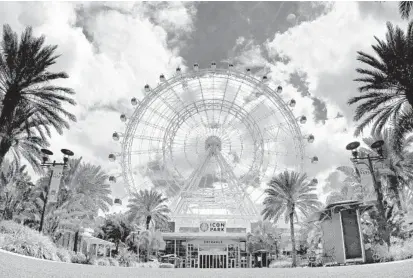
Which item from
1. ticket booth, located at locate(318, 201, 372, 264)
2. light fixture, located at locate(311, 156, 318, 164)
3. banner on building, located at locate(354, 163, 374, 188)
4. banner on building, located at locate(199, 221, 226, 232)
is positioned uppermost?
light fixture, located at locate(311, 156, 318, 164)

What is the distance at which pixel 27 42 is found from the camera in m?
19.8

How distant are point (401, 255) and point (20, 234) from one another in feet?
54.7

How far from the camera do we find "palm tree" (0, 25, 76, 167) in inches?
758

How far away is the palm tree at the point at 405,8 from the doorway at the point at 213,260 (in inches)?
1635

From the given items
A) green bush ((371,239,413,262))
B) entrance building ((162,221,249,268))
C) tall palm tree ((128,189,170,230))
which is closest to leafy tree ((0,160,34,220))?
tall palm tree ((128,189,170,230))

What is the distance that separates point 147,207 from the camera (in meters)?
40.8

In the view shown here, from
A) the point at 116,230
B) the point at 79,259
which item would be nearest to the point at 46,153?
the point at 79,259

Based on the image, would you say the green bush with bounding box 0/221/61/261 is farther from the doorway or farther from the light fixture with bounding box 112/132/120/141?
the doorway

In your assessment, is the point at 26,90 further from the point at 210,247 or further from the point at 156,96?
the point at 210,247

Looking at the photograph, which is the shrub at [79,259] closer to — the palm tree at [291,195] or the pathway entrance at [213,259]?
the palm tree at [291,195]

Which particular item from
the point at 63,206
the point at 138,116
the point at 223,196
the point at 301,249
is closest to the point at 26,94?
the point at 63,206

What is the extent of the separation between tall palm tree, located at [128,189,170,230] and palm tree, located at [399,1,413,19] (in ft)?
103

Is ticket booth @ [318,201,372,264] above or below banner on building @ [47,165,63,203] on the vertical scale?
below

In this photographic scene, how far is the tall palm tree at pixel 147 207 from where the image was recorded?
40.6 m
